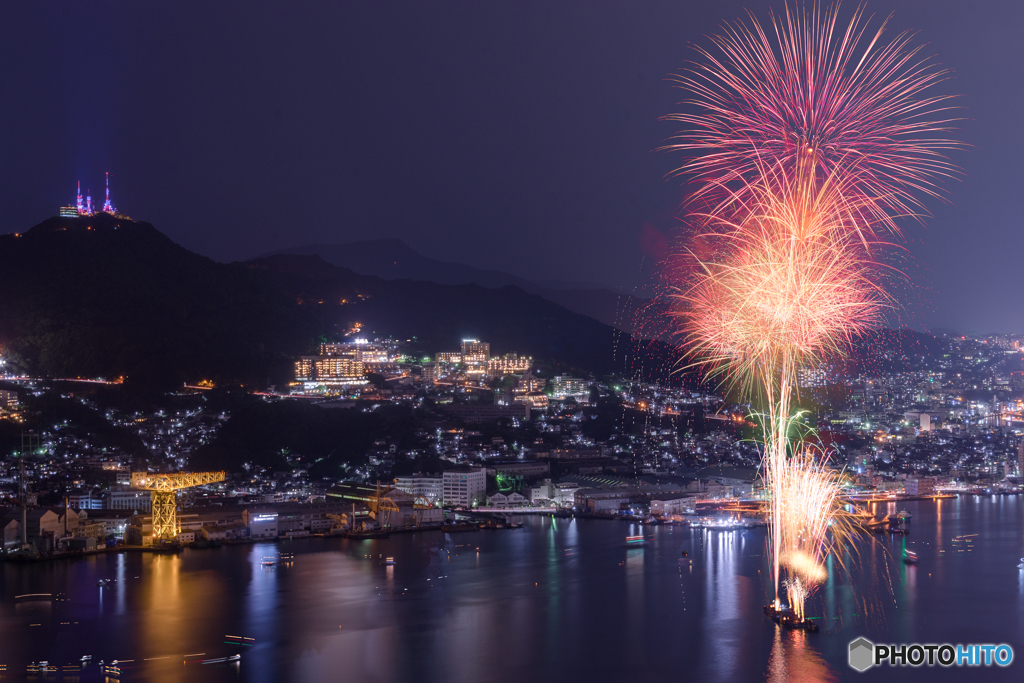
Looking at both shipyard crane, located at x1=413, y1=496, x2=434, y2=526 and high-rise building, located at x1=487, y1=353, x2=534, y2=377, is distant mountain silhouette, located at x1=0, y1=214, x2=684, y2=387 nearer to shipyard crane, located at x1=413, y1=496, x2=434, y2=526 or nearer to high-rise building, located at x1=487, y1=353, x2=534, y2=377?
high-rise building, located at x1=487, y1=353, x2=534, y2=377

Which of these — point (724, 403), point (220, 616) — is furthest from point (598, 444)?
point (220, 616)

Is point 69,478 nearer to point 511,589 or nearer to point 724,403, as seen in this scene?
point 511,589

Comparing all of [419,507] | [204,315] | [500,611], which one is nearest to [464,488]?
[419,507]

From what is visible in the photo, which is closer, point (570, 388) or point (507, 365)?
point (570, 388)

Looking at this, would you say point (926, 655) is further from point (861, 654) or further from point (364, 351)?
point (364, 351)

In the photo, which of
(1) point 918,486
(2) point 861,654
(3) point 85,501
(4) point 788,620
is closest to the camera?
(2) point 861,654
